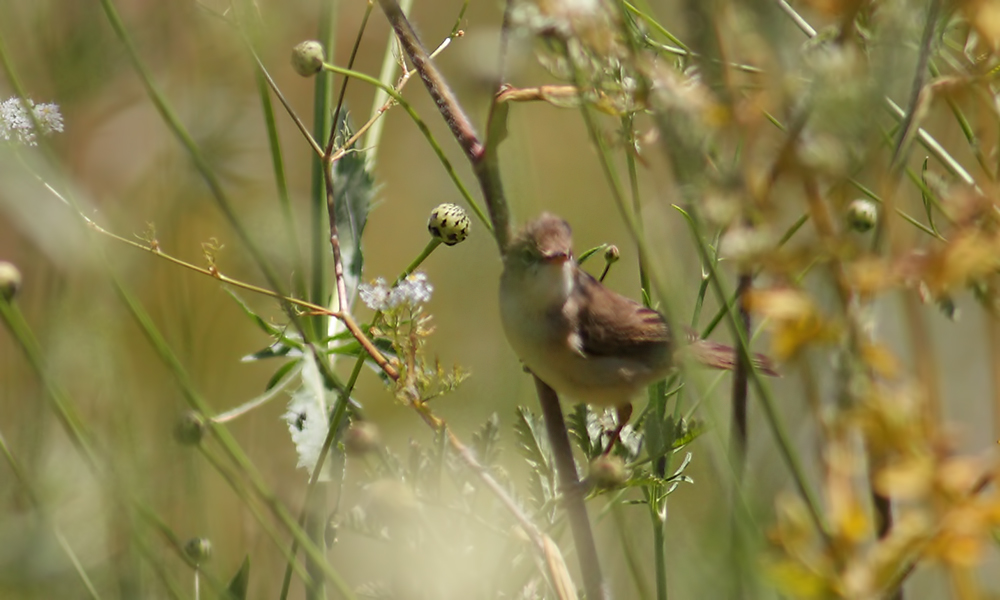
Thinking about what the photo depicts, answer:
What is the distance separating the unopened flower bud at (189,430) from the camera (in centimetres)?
128

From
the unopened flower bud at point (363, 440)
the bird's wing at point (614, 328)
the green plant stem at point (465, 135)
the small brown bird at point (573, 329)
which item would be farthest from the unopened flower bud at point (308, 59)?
the bird's wing at point (614, 328)

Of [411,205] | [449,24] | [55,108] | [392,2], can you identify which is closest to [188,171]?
[55,108]

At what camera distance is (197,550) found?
1.26 metres

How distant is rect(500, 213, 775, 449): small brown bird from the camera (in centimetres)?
232

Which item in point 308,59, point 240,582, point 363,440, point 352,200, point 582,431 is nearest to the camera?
Result: point 363,440

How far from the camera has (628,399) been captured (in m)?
2.34

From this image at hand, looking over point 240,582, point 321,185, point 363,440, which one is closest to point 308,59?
point 321,185

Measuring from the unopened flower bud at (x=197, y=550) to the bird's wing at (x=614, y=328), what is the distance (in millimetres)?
1384

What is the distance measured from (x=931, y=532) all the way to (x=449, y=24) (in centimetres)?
535

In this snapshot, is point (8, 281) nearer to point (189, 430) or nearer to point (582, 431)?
point (189, 430)

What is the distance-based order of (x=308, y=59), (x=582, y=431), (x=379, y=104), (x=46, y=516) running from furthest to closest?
(x=379, y=104) < (x=582, y=431) < (x=308, y=59) < (x=46, y=516)

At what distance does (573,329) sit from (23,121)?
1.45 metres

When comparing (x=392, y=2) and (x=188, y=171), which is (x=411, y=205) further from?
(x=392, y=2)

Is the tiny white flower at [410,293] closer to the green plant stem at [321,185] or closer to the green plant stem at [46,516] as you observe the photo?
the green plant stem at [321,185]
